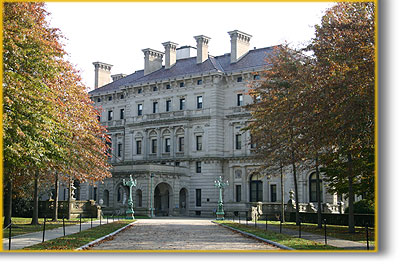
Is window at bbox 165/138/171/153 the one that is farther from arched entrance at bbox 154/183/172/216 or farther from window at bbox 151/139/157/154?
arched entrance at bbox 154/183/172/216

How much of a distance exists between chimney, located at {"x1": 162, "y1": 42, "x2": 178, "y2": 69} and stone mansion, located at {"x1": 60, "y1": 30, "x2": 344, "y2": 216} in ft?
0.39

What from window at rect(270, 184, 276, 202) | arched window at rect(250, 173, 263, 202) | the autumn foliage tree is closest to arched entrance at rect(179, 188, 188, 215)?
arched window at rect(250, 173, 263, 202)

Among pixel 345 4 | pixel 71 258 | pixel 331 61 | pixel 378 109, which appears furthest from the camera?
pixel 345 4

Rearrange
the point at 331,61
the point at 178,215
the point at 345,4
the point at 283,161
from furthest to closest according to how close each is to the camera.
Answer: the point at 178,215 → the point at 283,161 → the point at 345,4 → the point at 331,61

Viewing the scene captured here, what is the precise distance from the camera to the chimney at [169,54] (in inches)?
2803

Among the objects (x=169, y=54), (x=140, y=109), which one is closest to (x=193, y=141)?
(x=140, y=109)

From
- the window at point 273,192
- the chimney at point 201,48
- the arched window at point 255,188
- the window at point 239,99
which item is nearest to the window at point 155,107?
the chimney at point 201,48

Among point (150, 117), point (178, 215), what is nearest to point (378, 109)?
point (178, 215)

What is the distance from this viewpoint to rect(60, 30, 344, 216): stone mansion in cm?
6078

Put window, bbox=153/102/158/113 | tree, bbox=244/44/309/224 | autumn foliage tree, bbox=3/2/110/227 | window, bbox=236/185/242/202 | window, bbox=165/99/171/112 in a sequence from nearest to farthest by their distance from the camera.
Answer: autumn foliage tree, bbox=3/2/110/227, tree, bbox=244/44/309/224, window, bbox=236/185/242/202, window, bbox=165/99/171/112, window, bbox=153/102/158/113

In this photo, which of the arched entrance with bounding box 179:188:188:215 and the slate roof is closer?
the slate roof
